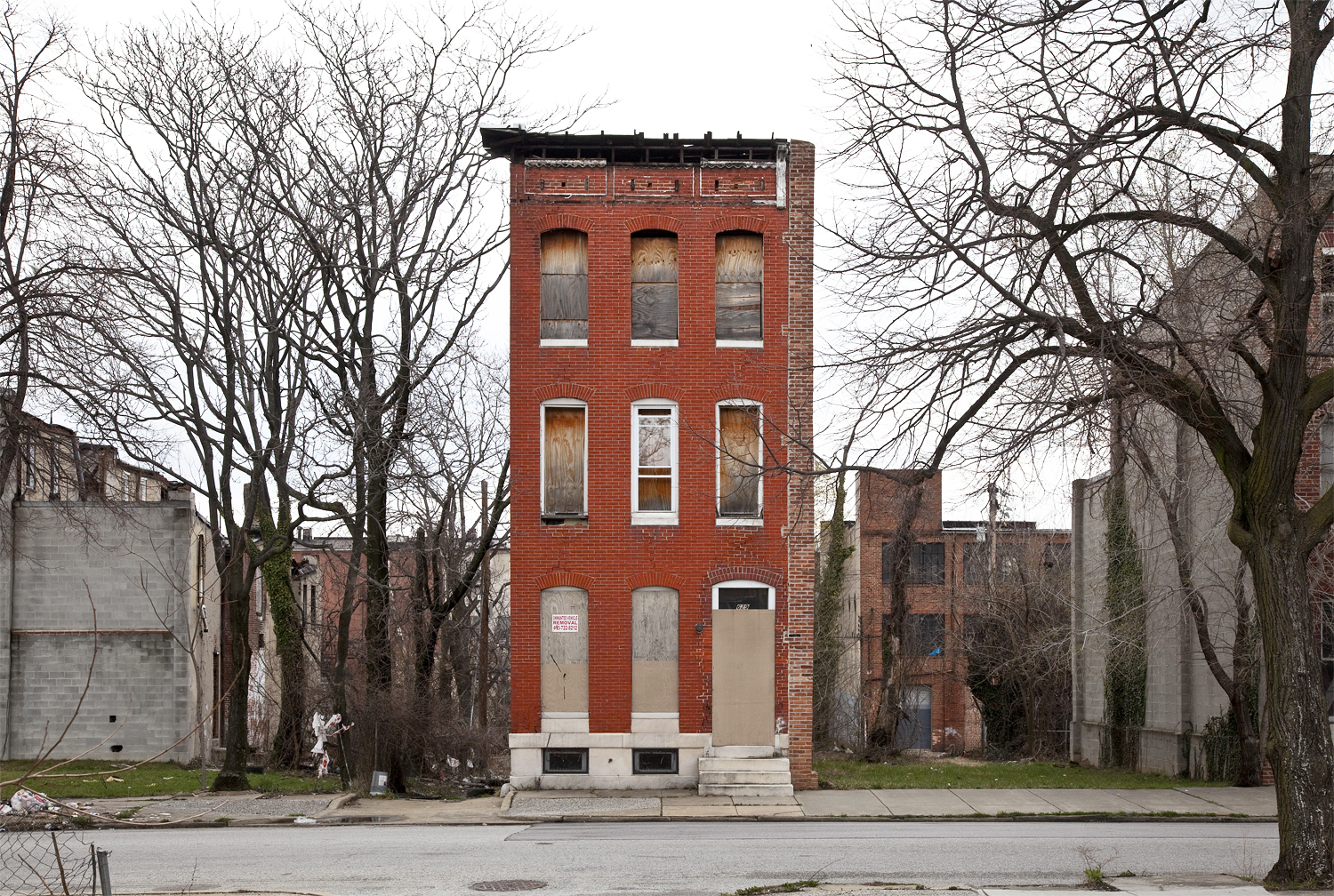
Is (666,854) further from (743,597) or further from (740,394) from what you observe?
(740,394)

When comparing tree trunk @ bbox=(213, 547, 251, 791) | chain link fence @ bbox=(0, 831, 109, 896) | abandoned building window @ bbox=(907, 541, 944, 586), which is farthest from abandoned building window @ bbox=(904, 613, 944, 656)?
chain link fence @ bbox=(0, 831, 109, 896)

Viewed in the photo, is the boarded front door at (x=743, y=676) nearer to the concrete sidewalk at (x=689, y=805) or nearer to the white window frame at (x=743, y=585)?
the white window frame at (x=743, y=585)

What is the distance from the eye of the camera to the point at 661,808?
65.1ft

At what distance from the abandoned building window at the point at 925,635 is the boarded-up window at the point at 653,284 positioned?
27889 millimetres

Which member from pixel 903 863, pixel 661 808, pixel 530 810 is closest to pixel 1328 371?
pixel 903 863

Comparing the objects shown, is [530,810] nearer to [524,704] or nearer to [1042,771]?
[524,704]

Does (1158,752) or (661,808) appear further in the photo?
(1158,752)

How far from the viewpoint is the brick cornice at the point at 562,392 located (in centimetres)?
2286

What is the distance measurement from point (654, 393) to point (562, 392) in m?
1.66

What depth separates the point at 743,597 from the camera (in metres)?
22.7

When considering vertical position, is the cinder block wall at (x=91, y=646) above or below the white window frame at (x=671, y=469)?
below

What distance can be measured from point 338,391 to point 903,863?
1513 cm

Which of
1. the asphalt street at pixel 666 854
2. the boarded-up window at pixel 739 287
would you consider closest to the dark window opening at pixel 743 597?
the boarded-up window at pixel 739 287

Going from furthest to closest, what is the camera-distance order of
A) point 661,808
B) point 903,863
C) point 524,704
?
point 524,704
point 661,808
point 903,863
